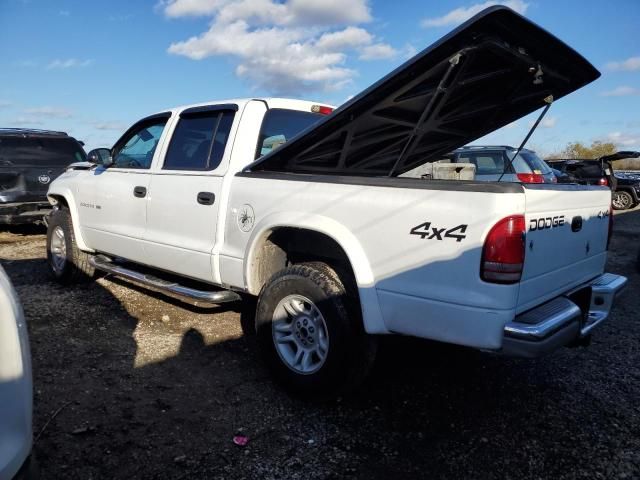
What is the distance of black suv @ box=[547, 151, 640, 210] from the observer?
13.4 meters

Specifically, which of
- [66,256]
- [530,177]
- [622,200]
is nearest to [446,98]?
[66,256]

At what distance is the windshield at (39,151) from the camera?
28.1 ft

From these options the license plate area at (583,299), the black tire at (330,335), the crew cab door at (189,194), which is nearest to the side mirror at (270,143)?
the crew cab door at (189,194)

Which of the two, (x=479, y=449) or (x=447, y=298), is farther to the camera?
(x=479, y=449)

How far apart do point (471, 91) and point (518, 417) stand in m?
2.25

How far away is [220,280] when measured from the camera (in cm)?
375

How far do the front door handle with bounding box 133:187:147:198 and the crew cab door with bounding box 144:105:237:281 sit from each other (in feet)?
0.33

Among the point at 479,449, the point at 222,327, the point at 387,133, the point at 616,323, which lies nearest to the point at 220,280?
the point at 222,327

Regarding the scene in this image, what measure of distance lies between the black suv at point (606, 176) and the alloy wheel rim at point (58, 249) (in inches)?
414

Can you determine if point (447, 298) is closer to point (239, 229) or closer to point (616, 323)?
point (239, 229)

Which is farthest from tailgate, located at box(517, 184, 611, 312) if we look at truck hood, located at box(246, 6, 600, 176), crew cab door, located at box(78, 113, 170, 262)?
crew cab door, located at box(78, 113, 170, 262)

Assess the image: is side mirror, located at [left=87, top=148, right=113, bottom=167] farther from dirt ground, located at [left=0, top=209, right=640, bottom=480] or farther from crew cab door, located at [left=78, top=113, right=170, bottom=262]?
dirt ground, located at [left=0, top=209, right=640, bottom=480]

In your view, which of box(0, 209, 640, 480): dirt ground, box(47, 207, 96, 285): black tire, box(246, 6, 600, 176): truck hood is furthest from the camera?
box(47, 207, 96, 285): black tire

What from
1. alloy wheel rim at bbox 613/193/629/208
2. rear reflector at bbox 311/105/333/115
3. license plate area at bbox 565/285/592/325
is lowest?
alloy wheel rim at bbox 613/193/629/208
